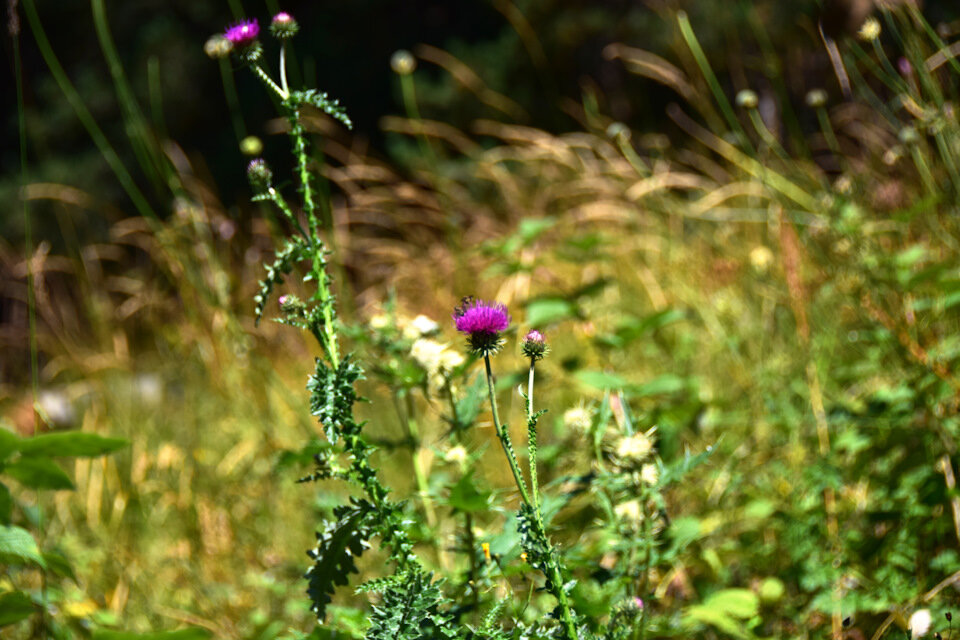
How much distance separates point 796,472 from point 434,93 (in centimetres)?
561

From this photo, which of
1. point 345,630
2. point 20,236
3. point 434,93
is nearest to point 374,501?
point 345,630

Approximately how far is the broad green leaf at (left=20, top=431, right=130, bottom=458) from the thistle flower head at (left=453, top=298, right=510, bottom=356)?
17.7 inches

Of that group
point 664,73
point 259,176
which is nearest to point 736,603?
point 259,176

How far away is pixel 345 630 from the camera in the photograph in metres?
0.90

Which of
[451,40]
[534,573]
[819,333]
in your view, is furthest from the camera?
[451,40]

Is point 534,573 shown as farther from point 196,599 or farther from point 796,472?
point 196,599

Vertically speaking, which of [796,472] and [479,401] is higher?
[479,401]

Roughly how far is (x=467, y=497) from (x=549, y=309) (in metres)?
0.79

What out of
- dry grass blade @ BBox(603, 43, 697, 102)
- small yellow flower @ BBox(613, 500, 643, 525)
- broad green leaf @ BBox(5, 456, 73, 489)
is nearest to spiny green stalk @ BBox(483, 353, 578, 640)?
small yellow flower @ BBox(613, 500, 643, 525)

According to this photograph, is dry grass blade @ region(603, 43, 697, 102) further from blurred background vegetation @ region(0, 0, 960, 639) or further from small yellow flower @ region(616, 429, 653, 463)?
small yellow flower @ region(616, 429, 653, 463)

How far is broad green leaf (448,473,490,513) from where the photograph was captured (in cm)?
85

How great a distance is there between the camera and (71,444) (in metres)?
0.91

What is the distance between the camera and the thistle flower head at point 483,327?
0.64 meters

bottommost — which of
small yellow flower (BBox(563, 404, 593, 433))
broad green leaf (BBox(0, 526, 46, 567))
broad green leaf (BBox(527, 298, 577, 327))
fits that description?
small yellow flower (BBox(563, 404, 593, 433))
